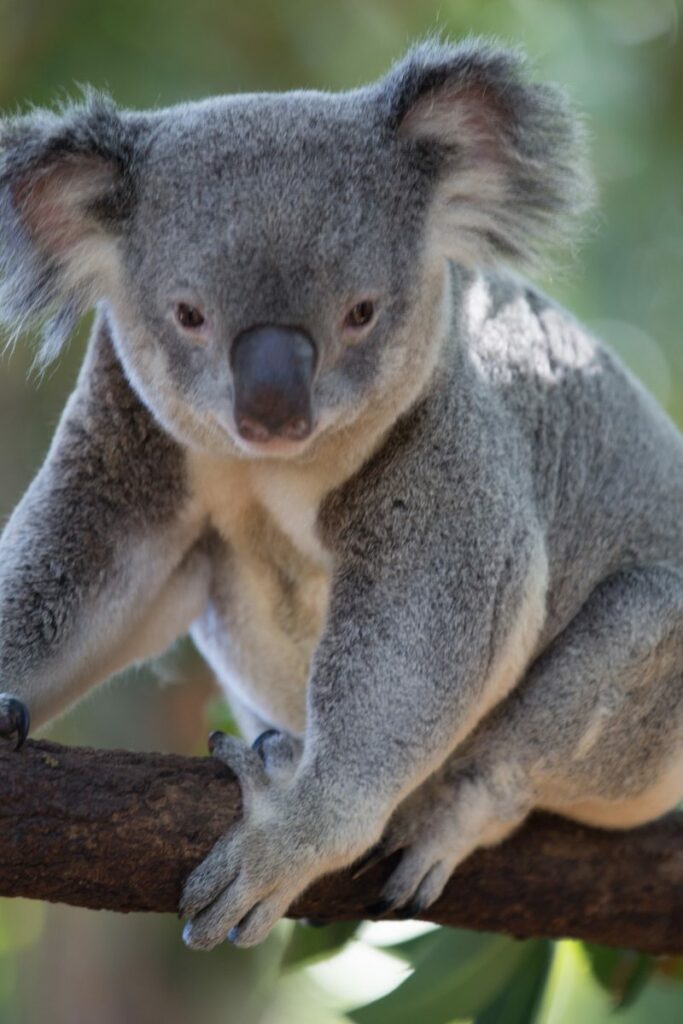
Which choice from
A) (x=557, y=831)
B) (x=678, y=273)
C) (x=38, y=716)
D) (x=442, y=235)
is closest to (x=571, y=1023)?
(x=557, y=831)

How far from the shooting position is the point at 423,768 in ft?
11.4

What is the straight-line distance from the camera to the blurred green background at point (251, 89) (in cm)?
696

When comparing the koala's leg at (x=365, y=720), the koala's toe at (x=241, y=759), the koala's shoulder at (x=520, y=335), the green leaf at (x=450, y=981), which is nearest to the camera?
the koala's leg at (x=365, y=720)

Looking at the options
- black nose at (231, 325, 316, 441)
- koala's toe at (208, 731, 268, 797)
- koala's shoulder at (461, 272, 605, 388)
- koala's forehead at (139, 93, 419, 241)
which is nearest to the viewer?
black nose at (231, 325, 316, 441)

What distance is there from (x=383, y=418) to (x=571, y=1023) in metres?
4.73

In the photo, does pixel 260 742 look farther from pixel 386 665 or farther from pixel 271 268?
pixel 271 268

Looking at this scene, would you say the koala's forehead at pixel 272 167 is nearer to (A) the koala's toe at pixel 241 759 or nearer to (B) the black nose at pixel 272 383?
(B) the black nose at pixel 272 383

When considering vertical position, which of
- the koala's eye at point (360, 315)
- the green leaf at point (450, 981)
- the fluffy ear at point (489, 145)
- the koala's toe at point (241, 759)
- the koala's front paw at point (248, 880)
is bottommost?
the green leaf at point (450, 981)

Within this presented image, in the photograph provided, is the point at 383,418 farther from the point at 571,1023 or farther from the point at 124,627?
the point at 571,1023

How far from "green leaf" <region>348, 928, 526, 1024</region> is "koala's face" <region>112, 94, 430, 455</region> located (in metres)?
1.94

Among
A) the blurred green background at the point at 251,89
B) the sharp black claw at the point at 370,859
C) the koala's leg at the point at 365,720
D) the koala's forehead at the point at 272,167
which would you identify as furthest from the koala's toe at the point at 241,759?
the blurred green background at the point at 251,89

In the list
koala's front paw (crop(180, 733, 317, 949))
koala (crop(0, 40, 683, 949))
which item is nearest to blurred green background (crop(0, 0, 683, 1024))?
koala (crop(0, 40, 683, 949))

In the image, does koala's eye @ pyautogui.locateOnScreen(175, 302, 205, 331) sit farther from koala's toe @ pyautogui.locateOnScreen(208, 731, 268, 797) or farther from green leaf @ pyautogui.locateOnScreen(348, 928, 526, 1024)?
green leaf @ pyautogui.locateOnScreen(348, 928, 526, 1024)

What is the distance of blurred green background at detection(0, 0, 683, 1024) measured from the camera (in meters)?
6.96
